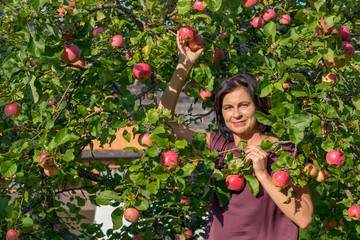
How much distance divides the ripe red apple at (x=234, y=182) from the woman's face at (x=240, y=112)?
0.91 feet

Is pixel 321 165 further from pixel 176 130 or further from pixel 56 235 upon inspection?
pixel 56 235

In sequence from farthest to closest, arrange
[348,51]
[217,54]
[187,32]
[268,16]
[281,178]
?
[268,16] < [217,54] < [348,51] < [187,32] < [281,178]

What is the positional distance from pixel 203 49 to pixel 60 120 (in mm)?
963

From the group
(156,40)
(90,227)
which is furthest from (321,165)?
(90,227)

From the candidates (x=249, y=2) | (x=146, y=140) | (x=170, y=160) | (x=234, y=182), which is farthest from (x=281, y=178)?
(x=249, y=2)

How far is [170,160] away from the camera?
219 centimetres

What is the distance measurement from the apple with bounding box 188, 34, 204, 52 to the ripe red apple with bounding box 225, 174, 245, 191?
75 centimetres

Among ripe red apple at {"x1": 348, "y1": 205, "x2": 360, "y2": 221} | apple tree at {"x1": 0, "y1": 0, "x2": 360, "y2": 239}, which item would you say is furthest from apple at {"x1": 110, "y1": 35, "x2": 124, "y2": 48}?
ripe red apple at {"x1": 348, "y1": 205, "x2": 360, "y2": 221}

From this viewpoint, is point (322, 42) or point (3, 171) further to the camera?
point (322, 42)

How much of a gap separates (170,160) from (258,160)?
0.41 m

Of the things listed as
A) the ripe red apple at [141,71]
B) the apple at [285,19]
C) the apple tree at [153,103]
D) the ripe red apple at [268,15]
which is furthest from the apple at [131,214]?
the apple at [285,19]

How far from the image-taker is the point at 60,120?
2.92 m

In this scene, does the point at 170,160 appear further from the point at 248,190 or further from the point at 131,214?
the point at 248,190

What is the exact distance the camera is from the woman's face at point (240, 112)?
8.23 feet
